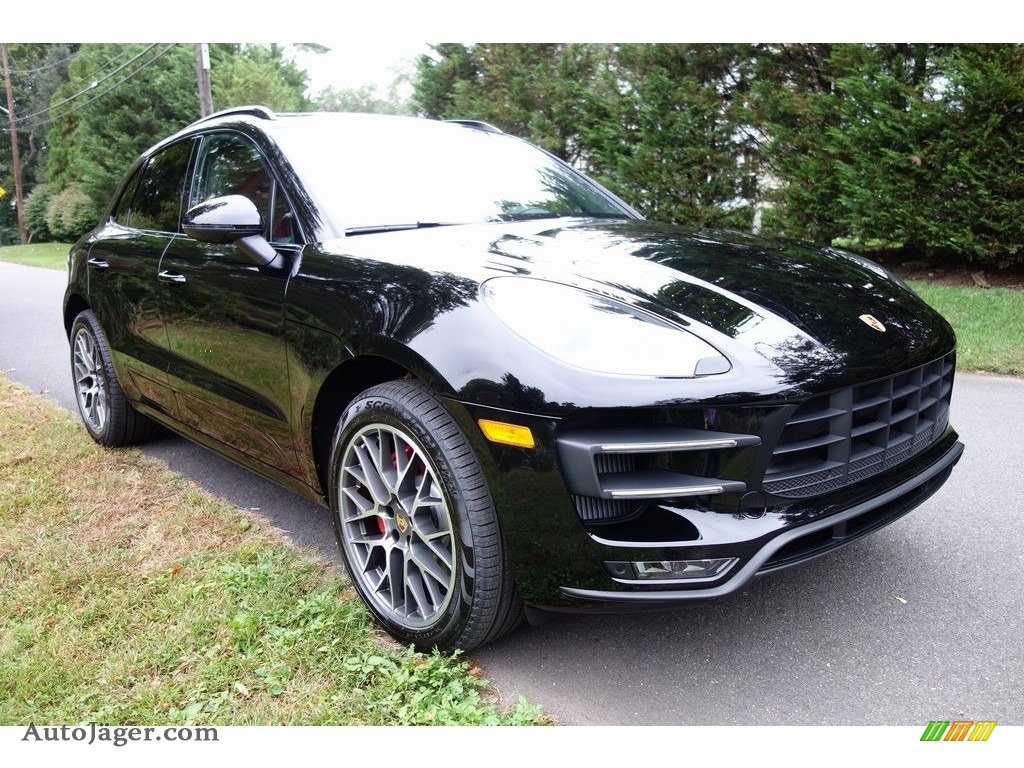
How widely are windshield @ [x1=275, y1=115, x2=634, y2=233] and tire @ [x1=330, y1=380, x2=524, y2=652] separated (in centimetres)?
80

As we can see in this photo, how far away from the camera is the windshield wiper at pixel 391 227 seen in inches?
113

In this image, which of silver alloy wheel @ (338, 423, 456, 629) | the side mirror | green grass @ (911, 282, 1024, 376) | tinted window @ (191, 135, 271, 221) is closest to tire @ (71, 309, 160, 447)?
tinted window @ (191, 135, 271, 221)

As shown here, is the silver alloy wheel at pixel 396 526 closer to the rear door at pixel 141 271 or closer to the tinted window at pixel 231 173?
the tinted window at pixel 231 173

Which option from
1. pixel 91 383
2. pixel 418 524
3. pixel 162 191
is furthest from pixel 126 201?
pixel 418 524

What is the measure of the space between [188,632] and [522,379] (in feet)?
4.68

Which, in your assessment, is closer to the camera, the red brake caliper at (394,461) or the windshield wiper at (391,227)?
the red brake caliper at (394,461)

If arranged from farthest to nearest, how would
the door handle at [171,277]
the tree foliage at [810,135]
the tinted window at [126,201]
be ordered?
the tree foliage at [810,135], the tinted window at [126,201], the door handle at [171,277]

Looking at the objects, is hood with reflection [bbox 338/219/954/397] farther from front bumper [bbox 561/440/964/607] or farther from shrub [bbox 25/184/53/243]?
shrub [bbox 25/184/53/243]

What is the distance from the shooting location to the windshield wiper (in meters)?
2.87

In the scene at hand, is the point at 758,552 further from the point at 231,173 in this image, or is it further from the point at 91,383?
the point at 91,383

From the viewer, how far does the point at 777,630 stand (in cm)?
260
